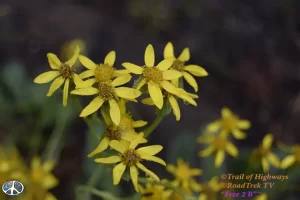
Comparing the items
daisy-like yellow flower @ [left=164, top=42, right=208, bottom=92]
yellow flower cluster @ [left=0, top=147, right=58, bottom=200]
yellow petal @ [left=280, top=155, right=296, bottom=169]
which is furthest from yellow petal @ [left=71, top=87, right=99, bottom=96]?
yellow petal @ [left=280, top=155, right=296, bottom=169]

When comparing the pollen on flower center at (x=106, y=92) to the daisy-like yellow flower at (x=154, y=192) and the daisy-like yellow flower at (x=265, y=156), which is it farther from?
the daisy-like yellow flower at (x=265, y=156)

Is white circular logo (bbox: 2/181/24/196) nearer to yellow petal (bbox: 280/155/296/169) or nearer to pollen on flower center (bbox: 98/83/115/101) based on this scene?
pollen on flower center (bbox: 98/83/115/101)

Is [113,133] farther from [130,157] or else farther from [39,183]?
[39,183]

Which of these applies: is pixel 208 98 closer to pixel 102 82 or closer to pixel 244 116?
pixel 244 116

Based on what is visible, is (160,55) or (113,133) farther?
(160,55)

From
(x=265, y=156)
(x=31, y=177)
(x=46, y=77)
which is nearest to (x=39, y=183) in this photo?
(x=31, y=177)

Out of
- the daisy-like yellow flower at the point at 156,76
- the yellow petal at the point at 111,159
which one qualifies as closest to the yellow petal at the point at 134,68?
the daisy-like yellow flower at the point at 156,76
